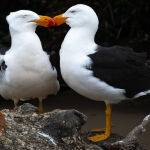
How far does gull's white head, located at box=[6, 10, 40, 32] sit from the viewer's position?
658cm

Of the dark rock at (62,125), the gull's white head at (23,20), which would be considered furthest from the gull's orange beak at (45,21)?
the dark rock at (62,125)

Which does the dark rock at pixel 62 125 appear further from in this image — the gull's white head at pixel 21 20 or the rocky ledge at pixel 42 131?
the gull's white head at pixel 21 20

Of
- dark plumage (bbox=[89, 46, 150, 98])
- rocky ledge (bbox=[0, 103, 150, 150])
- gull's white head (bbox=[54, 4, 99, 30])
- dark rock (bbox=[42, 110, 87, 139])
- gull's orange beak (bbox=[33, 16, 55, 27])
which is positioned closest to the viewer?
rocky ledge (bbox=[0, 103, 150, 150])

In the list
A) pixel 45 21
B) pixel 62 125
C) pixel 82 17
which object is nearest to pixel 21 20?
pixel 45 21

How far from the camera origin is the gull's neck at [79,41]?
616cm

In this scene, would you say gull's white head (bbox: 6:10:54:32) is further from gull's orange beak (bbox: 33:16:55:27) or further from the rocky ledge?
the rocky ledge

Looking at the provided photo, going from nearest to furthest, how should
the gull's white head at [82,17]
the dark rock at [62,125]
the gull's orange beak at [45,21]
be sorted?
the dark rock at [62,125] < the gull's white head at [82,17] < the gull's orange beak at [45,21]

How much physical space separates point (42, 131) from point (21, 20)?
2222mm

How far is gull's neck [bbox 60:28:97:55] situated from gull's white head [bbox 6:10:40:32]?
20.9 inches

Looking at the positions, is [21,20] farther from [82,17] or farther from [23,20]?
[82,17]

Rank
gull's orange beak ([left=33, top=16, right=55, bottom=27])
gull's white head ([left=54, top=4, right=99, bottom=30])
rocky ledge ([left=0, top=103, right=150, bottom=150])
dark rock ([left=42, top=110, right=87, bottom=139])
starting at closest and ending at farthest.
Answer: rocky ledge ([left=0, top=103, right=150, bottom=150])
dark rock ([left=42, top=110, right=87, bottom=139])
gull's white head ([left=54, top=4, right=99, bottom=30])
gull's orange beak ([left=33, top=16, right=55, bottom=27])

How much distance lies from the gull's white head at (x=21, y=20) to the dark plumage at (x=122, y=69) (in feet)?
2.83

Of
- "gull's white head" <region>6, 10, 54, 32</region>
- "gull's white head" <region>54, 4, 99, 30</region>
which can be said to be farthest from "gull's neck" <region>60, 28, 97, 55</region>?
"gull's white head" <region>6, 10, 54, 32</region>

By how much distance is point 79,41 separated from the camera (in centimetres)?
621
